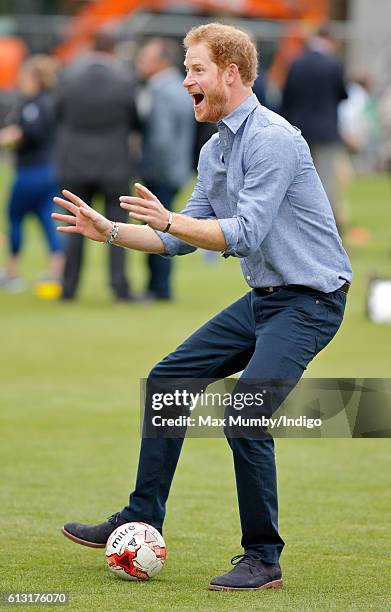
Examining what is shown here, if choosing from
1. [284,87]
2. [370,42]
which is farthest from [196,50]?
[370,42]

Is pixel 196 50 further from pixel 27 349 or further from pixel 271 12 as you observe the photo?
pixel 271 12

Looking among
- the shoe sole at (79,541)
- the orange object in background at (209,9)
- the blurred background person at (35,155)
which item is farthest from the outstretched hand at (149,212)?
the orange object in background at (209,9)

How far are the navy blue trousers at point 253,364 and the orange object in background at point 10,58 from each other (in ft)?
103

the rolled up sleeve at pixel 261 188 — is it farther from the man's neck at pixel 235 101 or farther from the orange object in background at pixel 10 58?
the orange object in background at pixel 10 58

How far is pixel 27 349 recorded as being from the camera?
1187 cm

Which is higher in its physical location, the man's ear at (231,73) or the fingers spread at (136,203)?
the man's ear at (231,73)

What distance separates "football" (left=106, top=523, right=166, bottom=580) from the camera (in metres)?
5.53

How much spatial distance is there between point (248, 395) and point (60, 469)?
8.66ft

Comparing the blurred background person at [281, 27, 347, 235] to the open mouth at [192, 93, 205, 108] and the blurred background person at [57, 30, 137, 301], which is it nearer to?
the blurred background person at [57, 30, 137, 301]

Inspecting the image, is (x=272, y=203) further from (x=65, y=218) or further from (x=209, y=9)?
(x=209, y=9)

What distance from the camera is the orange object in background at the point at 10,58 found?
1431 inches

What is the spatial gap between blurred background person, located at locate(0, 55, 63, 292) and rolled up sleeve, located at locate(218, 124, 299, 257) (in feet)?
31.6

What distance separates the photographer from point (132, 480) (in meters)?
7.50

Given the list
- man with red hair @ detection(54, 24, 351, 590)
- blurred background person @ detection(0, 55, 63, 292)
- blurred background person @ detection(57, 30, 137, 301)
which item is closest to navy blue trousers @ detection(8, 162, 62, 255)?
blurred background person @ detection(0, 55, 63, 292)
